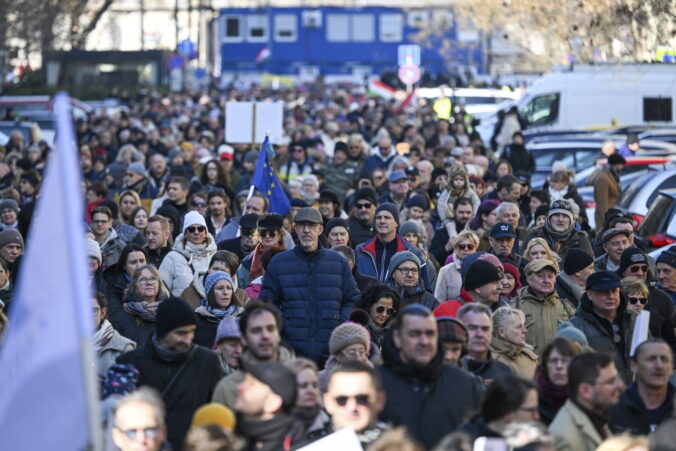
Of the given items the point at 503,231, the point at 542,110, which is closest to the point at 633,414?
the point at 503,231

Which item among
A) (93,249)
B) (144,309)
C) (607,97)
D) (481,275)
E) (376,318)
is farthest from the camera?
(607,97)

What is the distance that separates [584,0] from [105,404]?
31328 millimetres

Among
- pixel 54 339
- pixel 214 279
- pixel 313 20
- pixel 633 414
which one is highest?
pixel 313 20

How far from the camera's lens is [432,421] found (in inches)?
301

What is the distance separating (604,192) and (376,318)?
917cm

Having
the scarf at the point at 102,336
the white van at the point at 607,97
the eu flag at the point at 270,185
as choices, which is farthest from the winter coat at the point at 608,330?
the white van at the point at 607,97

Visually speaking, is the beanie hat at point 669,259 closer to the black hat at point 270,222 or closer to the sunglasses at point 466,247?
the sunglasses at point 466,247

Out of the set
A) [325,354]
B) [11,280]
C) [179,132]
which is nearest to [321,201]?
[11,280]

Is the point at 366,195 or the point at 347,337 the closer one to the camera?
the point at 347,337

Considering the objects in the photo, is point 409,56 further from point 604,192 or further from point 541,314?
point 541,314

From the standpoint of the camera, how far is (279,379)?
Answer: 24.2 feet

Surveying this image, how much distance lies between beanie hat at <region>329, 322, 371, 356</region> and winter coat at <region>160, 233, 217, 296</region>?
3.63m

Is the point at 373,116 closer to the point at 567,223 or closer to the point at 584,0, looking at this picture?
the point at 584,0

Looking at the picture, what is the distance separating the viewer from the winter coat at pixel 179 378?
27.9 ft
